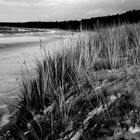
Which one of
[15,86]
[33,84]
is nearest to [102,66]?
[33,84]

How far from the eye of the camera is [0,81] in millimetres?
3568

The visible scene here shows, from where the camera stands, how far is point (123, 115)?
1.79 m

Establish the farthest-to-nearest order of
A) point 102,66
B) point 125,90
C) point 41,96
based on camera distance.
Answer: point 102,66 < point 41,96 < point 125,90

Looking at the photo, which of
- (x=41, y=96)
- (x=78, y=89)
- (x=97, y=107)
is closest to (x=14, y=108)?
(x=41, y=96)

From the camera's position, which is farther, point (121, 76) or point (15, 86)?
A: point (15, 86)

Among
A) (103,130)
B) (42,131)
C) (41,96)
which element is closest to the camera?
(103,130)

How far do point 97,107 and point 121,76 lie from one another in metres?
0.69

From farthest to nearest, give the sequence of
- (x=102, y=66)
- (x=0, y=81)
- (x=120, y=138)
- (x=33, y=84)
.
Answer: (x=0, y=81)
(x=102, y=66)
(x=33, y=84)
(x=120, y=138)

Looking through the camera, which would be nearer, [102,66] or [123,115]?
[123,115]

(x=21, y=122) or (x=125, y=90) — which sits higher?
(x=125, y=90)

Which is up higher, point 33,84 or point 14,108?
point 33,84

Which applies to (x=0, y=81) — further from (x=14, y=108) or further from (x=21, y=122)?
(x=21, y=122)

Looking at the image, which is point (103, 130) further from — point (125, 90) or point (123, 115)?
point (125, 90)

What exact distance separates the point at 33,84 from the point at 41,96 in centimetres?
31
